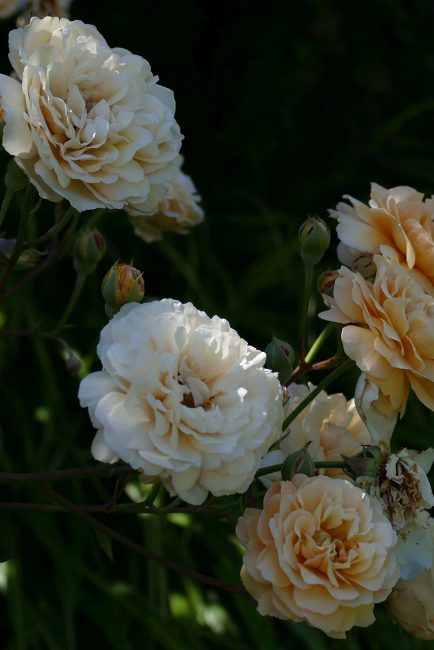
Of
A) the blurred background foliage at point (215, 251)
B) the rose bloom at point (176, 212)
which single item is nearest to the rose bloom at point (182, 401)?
the blurred background foliage at point (215, 251)

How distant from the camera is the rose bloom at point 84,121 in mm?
716

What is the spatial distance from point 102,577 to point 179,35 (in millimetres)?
1122

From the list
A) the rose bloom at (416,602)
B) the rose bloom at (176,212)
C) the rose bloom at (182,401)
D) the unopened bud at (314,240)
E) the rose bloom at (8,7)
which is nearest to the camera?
the rose bloom at (182,401)

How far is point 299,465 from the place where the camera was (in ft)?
2.34

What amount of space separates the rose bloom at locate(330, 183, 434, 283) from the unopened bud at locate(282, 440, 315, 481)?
19cm

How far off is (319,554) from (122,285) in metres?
0.26

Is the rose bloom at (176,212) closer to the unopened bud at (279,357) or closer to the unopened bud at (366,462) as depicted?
the unopened bud at (279,357)

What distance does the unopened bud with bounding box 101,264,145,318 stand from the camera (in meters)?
0.76

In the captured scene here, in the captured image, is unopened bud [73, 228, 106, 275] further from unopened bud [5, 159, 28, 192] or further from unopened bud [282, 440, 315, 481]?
unopened bud [282, 440, 315, 481]

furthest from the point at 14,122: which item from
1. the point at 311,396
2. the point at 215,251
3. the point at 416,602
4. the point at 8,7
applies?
the point at 215,251

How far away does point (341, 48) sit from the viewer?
2.32m

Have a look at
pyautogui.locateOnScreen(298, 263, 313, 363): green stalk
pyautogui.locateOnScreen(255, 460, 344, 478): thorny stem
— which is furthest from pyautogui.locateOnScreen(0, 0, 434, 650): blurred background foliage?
pyautogui.locateOnScreen(298, 263, 313, 363): green stalk

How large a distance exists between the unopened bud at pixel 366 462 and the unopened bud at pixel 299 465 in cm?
4

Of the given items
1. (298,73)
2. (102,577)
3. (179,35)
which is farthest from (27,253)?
(298,73)
